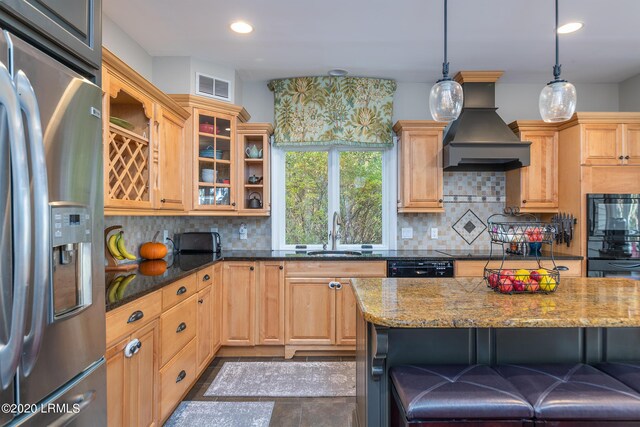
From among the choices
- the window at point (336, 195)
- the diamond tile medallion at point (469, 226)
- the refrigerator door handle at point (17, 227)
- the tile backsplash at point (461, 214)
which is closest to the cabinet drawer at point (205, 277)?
the window at point (336, 195)

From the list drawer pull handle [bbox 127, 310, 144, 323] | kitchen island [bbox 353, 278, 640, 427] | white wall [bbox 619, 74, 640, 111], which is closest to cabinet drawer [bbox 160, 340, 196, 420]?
drawer pull handle [bbox 127, 310, 144, 323]

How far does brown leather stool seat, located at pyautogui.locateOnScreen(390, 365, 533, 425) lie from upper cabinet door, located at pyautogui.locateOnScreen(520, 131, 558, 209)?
2.74 meters

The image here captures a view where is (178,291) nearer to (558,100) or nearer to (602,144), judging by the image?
(558,100)

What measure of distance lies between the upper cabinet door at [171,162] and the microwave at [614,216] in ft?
11.8

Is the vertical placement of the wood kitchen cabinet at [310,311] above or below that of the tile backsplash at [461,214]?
below

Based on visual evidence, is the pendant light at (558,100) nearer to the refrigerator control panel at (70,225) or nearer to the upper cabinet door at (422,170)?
the upper cabinet door at (422,170)

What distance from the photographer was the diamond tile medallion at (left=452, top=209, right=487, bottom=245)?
3945 mm

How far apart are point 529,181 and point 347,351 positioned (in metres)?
2.41

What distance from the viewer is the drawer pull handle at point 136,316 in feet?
5.64

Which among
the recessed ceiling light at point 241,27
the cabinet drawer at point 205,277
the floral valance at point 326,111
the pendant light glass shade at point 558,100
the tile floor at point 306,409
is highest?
the recessed ceiling light at point 241,27

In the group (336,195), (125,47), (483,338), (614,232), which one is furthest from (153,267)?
(614,232)

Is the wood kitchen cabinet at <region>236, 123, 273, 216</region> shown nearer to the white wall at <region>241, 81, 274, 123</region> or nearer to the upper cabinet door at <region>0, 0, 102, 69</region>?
the white wall at <region>241, 81, 274, 123</region>

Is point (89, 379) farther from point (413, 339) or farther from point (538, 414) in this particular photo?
point (538, 414)

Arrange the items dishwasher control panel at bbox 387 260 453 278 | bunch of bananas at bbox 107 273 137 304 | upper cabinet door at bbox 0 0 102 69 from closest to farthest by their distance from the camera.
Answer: upper cabinet door at bbox 0 0 102 69 < bunch of bananas at bbox 107 273 137 304 < dishwasher control panel at bbox 387 260 453 278
